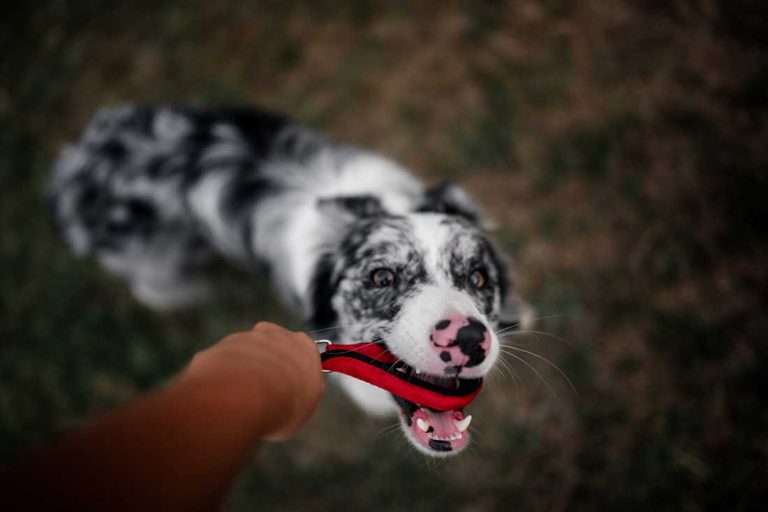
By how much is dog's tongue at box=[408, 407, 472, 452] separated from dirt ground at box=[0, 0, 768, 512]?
40.5 inches

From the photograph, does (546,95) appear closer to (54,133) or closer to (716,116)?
(716,116)

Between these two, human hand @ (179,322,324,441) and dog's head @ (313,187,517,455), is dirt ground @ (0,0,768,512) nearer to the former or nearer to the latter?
dog's head @ (313,187,517,455)

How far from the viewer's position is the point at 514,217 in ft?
10.9

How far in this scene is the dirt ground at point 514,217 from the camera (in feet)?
9.32

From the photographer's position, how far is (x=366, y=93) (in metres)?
3.82

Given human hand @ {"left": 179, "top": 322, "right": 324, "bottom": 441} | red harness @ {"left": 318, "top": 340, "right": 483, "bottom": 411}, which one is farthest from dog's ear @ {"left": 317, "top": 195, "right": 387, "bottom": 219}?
human hand @ {"left": 179, "top": 322, "right": 324, "bottom": 441}

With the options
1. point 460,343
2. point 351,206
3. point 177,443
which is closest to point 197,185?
point 351,206

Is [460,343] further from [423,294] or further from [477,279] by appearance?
[477,279]

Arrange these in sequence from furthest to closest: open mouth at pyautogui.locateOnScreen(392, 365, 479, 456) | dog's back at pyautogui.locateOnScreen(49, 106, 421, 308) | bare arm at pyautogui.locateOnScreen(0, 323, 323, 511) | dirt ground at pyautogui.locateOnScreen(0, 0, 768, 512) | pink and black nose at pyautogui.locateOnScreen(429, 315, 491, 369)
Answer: dirt ground at pyautogui.locateOnScreen(0, 0, 768, 512) → dog's back at pyautogui.locateOnScreen(49, 106, 421, 308) → open mouth at pyautogui.locateOnScreen(392, 365, 479, 456) → pink and black nose at pyautogui.locateOnScreen(429, 315, 491, 369) → bare arm at pyautogui.locateOnScreen(0, 323, 323, 511)

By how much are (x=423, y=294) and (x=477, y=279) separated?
32 cm

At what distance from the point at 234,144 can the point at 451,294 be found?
1.72 m

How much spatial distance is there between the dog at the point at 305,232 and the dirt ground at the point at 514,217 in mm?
795

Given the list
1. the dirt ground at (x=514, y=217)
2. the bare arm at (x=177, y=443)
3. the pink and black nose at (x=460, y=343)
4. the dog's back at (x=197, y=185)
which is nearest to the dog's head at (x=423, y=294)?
the pink and black nose at (x=460, y=343)

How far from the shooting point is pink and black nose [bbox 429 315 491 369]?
142 cm
